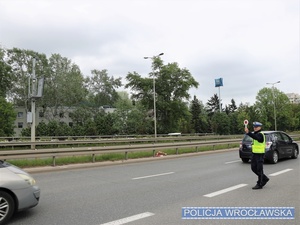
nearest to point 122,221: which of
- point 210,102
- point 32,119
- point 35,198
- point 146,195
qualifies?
point 35,198

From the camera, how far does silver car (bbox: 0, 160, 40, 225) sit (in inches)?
186

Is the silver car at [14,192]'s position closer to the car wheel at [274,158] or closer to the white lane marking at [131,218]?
the white lane marking at [131,218]

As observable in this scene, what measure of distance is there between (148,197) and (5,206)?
10.2 feet

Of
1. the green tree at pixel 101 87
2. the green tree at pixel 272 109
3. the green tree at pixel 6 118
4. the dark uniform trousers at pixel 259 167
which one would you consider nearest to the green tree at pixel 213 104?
the green tree at pixel 272 109

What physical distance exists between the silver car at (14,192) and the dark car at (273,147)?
34.2 ft

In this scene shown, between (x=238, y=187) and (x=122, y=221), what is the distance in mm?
4098

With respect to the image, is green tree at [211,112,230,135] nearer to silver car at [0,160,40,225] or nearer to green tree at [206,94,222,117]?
green tree at [206,94,222,117]

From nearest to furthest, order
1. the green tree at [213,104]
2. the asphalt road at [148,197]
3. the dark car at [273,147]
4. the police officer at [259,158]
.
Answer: the asphalt road at [148,197] → the police officer at [259,158] → the dark car at [273,147] → the green tree at [213,104]

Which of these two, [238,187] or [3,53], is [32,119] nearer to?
[238,187]

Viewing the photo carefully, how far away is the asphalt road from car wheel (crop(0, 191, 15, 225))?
21 cm

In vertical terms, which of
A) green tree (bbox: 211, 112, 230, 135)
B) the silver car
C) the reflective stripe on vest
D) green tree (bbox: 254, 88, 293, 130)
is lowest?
the silver car

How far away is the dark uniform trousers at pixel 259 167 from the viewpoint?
7633 mm

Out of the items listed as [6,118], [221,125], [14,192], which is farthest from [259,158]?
[221,125]

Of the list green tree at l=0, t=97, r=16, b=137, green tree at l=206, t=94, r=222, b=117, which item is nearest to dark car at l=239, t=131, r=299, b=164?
green tree at l=0, t=97, r=16, b=137
